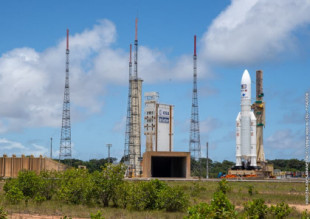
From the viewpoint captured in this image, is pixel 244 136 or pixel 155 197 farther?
pixel 244 136

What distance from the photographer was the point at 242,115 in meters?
84.5

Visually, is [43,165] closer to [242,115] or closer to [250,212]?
[242,115]

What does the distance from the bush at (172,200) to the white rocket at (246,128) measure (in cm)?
5719

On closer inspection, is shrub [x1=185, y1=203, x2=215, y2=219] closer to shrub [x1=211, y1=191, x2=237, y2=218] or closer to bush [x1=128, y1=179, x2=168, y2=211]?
shrub [x1=211, y1=191, x2=237, y2=218]

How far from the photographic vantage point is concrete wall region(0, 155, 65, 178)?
84.6 metres

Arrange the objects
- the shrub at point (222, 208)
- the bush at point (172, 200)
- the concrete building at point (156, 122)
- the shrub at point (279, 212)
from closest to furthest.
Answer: the shrub at point (222, 208), the shrub at point (279, 212), the bush at point (172, 200), the concrete building at point (156, 122)

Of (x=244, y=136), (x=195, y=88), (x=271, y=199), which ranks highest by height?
(x=195, y=88)

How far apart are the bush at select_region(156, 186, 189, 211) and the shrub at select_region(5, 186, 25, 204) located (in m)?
9.15

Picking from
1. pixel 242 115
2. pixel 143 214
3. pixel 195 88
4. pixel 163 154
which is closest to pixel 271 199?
pixel 143 214

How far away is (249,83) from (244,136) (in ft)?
31.7

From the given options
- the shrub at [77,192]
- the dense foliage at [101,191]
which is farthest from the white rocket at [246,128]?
the shrub at [77,192]

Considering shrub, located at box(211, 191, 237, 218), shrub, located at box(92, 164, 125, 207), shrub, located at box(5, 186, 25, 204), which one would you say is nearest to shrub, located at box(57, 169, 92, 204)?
shrub, located at box(92, 164, 125, 207)

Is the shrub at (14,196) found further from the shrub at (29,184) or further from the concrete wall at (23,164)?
the concrete wall at (23,164)

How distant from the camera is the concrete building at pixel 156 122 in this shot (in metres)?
83.0
